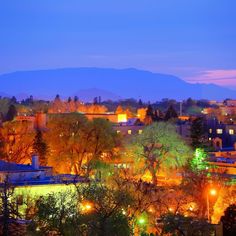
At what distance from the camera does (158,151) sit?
4397cm

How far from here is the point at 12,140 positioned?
1911 inches

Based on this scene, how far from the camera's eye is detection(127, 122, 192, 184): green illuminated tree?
42.9 m

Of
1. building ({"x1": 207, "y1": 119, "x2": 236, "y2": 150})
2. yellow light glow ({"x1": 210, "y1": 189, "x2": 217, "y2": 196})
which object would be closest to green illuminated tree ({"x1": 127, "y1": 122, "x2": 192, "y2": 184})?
yellow light glow ({"x1": 210, "y1": 189, "x2": 217, "y2": 196})

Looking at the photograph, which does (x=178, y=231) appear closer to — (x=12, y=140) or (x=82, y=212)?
(x=82, y=212)

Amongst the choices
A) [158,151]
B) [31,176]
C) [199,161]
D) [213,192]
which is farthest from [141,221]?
[158,151]

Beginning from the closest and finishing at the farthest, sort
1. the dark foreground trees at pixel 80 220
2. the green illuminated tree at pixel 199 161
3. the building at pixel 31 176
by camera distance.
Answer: the dark foreground trees at pixel 80 220 → the building at pixel 31 176 → the green illuminated tree at pixel 199 161

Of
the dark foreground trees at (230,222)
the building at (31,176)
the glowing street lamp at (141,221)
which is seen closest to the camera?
the dark foreground trees at (230,222)

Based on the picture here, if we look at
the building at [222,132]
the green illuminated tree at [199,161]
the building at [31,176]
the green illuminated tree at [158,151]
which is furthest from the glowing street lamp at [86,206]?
the building at [222,132]

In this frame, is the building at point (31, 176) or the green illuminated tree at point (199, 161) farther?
the green illuminated tree at point (199, 161)

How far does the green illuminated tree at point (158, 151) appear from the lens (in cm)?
4294

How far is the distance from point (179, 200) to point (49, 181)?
6261 millimetres

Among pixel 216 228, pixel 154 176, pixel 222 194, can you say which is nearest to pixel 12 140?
pixel 154 176

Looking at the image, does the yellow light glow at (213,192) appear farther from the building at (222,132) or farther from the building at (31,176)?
the building at (222,132)

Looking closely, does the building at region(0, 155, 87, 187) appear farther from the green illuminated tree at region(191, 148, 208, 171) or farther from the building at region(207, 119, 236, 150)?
the building at region(207, 119, 236, 150)
